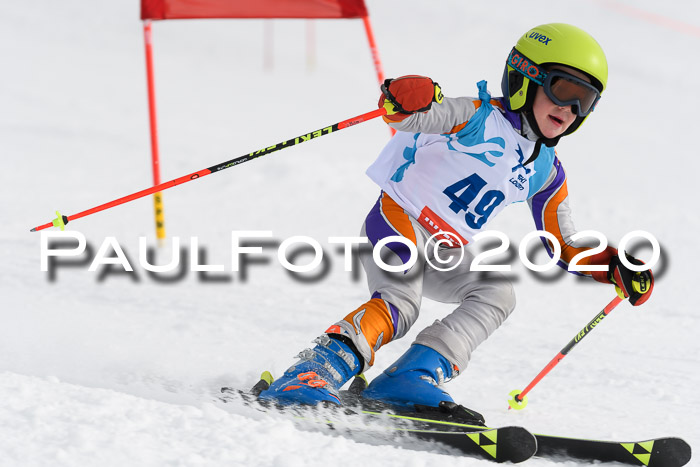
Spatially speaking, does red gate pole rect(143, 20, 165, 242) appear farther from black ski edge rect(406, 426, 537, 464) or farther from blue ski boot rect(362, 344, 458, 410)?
black ski edge rect(406, 426, 537, 464)

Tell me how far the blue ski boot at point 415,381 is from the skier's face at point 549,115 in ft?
3.10

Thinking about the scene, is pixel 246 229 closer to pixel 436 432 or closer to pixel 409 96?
pixel 409 96

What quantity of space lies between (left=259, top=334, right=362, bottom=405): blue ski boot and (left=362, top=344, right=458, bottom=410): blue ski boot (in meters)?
0.12

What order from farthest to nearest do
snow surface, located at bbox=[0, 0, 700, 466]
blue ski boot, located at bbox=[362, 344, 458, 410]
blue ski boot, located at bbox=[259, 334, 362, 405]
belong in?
blue ski boot, located at bbox=[362, 344, 458, 410], blue ski boot, located at bbox=[259, 334, 362, 405], snow surface, located at bbox=[0, 0, 700, 466]

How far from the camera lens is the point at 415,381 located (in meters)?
2.86

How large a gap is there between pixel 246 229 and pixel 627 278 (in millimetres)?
3595

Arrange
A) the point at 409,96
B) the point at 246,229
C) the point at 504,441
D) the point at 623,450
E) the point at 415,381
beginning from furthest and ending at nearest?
the point at 246,229
the point at 415,381
the point at 409,96
the point at 623,450
the point at 504,441

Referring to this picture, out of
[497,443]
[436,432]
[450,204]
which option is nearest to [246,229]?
[450,204]

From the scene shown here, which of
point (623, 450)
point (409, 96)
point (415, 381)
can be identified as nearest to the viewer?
point (623, 450)

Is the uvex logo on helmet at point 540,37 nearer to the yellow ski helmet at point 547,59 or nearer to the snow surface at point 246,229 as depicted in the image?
the yellow ski helmet at point 547,59

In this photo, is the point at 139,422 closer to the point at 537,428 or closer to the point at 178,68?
the point at 537,428

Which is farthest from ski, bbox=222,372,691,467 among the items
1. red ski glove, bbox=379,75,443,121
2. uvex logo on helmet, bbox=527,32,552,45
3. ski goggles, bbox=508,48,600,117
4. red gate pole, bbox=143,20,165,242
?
red gate pole, bbox=143,20,165,242

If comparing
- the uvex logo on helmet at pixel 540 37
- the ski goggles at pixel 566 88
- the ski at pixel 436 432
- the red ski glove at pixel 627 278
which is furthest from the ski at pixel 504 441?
the uvex logo on helmet at pixel 540 37

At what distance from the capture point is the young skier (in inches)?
111
